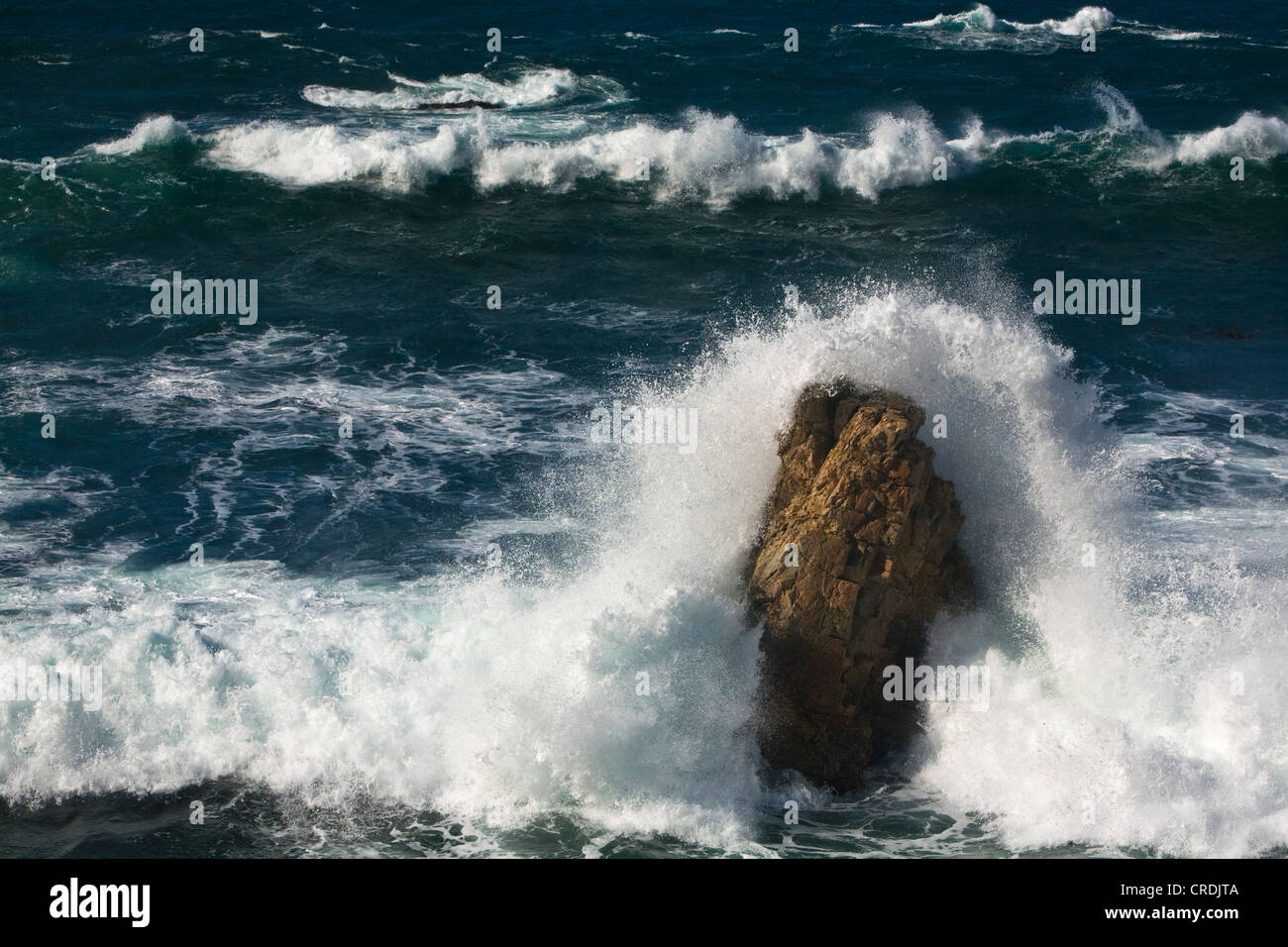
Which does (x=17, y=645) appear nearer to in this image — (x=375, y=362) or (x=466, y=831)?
(x=466, y=831)

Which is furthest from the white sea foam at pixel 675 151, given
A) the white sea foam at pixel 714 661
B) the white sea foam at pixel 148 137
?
the white sea foam at pixel 714 661

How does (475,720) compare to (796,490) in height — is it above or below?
below

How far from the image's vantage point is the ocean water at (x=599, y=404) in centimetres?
1418

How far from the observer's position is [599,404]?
22.1 metres

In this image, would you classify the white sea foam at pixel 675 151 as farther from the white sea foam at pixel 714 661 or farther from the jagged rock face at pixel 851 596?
the jagged rock face at pixel 851 596

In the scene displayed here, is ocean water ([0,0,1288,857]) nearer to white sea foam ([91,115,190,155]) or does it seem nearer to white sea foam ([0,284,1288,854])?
white sea foam ([0,284,1288,854])

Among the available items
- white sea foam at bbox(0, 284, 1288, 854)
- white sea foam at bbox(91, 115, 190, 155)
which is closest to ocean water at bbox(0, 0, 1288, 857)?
white sea foam at bbox(0, 284, 1288, 854)

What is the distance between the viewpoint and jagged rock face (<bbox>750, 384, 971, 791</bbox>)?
1416cm

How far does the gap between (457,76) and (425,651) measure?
22.9 metres

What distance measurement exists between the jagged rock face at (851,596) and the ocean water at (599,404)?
13.6 inches

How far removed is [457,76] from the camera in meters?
35.9

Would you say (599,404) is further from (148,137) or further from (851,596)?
(148,137)

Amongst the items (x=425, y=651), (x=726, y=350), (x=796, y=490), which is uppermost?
(x=726, y=350)

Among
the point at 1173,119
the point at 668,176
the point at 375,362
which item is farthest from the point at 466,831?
the point at 1173,119
